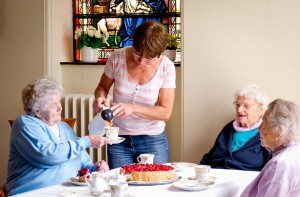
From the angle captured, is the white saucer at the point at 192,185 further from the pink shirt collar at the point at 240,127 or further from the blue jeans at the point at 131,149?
the pink shirt collar at the point at 240,127

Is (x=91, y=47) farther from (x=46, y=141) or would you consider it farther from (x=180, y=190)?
(x=180, y=190)

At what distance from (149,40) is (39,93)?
693 mm

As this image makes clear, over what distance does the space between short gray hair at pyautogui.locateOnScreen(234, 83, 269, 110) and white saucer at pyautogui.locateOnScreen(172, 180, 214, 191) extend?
1381 mm

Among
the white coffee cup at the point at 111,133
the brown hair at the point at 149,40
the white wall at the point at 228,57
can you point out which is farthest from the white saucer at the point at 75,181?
the white wall at the point at 228,57

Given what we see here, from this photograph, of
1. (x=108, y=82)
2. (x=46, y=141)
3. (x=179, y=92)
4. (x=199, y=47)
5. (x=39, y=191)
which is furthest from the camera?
(x=179, y=92)

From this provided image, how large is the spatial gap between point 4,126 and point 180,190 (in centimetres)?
298

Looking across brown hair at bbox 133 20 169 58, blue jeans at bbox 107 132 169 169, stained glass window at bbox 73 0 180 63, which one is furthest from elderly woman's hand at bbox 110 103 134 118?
stained glass window at bbox 73 0 180 63

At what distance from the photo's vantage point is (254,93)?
4.19 m

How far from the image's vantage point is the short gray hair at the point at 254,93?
164 inches

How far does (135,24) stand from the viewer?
5293mm

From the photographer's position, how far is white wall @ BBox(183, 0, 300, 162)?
4.38 m

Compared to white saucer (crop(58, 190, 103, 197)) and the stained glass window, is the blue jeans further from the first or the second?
the stained glass window

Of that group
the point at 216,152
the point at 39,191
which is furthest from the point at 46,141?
the point at 216,152

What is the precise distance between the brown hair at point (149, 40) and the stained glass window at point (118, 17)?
1670 mm
